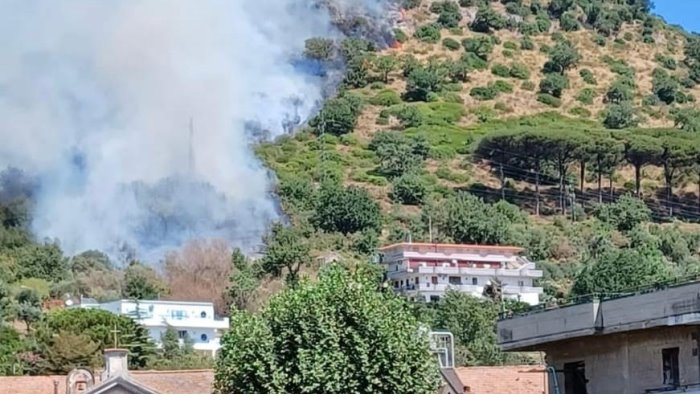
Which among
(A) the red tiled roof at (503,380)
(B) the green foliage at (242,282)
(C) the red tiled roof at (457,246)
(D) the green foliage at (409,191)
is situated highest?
(D) the green foliage at (409,191)

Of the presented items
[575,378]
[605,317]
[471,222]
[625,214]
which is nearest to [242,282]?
[471,222]

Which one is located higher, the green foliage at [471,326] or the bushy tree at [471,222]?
the bushy tree at [471,222]

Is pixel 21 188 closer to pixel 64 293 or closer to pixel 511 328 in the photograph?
pixel 64 293

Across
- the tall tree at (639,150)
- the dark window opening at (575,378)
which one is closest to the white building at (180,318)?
the tall tree at (639,150)

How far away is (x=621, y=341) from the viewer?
4053 centimetres

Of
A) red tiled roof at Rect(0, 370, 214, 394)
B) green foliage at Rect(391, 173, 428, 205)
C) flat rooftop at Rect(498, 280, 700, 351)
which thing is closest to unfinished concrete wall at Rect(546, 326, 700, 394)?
flat rooftop at Rect(498, 280, 700, 351)

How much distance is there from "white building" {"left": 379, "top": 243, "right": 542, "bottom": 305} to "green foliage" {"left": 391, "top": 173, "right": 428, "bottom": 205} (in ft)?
66.6

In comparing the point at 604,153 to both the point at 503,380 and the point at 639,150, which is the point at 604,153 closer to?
the point at 639,150

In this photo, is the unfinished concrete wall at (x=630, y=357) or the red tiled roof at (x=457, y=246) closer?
the unfinished concrete wall at (x=630, y=357)

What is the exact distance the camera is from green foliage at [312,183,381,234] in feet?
546

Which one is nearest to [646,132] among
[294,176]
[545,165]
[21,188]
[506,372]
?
[545,165]

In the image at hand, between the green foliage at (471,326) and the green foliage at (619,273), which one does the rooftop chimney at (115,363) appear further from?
the green foliage at (619,273)

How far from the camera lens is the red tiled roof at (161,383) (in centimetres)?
5759

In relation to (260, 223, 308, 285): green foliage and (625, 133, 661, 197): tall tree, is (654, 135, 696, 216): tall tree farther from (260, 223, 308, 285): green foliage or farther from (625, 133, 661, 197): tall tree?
(260, 223, 308, 285): green foliage
